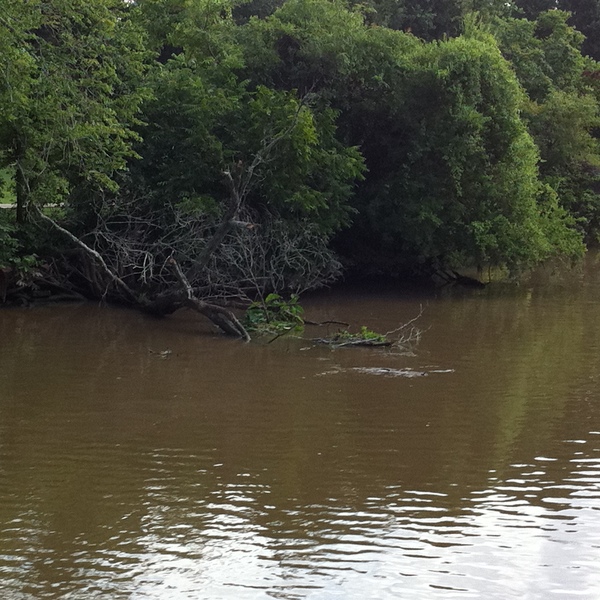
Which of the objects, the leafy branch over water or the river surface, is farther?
the leafy branch over water

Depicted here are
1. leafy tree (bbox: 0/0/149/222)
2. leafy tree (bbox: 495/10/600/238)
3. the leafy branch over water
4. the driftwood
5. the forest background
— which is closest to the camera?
the leafy branch over water

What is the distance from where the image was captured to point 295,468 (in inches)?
355

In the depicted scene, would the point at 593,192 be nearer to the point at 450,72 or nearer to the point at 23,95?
the point at 450,72

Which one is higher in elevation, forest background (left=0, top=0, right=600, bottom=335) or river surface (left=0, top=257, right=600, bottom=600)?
forest background (left=0, top=0, right=600, bottom=335)

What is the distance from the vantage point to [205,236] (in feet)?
61.4

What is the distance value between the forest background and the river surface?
2.52 metres

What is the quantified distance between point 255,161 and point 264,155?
6.96 feet

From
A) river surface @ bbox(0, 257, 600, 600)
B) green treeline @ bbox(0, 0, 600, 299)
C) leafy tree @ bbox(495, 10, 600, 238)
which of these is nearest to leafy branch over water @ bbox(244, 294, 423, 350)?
river surface @ bbox(0, 257, 600, 600)

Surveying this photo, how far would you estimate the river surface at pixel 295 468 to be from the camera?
6688mm

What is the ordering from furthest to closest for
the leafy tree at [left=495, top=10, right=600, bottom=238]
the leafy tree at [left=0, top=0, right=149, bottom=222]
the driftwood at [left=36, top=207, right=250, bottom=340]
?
the leafy tree at [left=495, top=10, right=600, bottom=238], the driftwood at [left=36, top=207, right=250, bottom=340], the leafy tree at [left=0, top=0, right=149, bottom=222]

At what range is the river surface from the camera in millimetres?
6688

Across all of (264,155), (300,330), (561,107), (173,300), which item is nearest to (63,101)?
(173,300)

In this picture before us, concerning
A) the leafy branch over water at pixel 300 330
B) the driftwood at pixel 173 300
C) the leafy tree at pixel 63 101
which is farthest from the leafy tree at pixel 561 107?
the leafy tree at pixel 63 101

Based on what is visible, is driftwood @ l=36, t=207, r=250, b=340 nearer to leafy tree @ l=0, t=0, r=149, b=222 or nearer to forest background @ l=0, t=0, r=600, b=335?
forest background @ l=0, t=0, r=600, b=335
